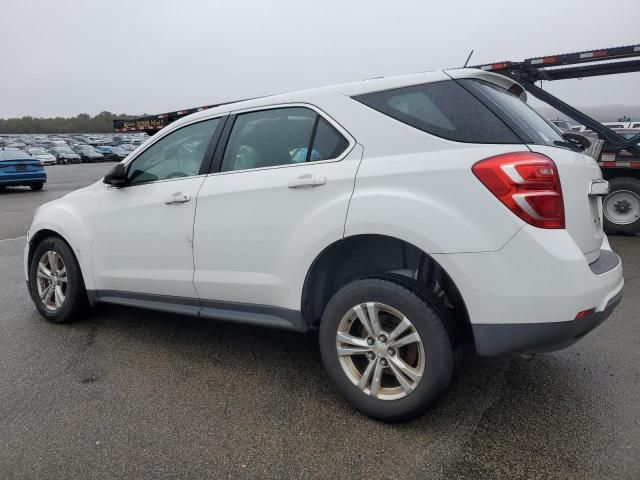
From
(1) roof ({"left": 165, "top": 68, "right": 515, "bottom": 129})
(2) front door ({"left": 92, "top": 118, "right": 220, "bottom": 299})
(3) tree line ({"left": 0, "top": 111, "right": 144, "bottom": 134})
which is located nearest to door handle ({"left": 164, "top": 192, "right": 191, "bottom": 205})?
(2) front door ({"left": 92, "top": 118, "right": 220, "bottom": 299})

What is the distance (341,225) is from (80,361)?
2134 millimetres

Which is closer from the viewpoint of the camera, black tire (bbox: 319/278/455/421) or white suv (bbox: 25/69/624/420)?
white suv (bbox: 25/69/624/420)

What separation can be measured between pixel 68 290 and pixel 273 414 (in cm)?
226

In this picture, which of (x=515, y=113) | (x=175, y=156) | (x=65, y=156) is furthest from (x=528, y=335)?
(x=65, y=156)

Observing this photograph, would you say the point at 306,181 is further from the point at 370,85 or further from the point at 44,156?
the point at 44,156

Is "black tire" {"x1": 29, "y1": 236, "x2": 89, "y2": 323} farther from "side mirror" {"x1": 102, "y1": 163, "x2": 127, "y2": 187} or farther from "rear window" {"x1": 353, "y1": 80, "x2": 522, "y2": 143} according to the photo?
"rear window" {"x1": 353, "y1": 80, "x2": 522, "y2": 143}

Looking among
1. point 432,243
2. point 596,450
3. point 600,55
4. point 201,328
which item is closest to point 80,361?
point 201,328

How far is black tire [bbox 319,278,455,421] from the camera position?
95.6 inches

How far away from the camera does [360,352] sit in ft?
8.77

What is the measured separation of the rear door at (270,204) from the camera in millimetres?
2742

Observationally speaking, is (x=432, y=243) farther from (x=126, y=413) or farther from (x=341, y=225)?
(x=126, y=413)

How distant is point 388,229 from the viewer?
99.2 inches

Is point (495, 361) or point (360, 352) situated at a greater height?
point (360, 352)

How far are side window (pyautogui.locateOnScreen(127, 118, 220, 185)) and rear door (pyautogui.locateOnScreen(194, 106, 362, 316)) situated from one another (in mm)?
208
